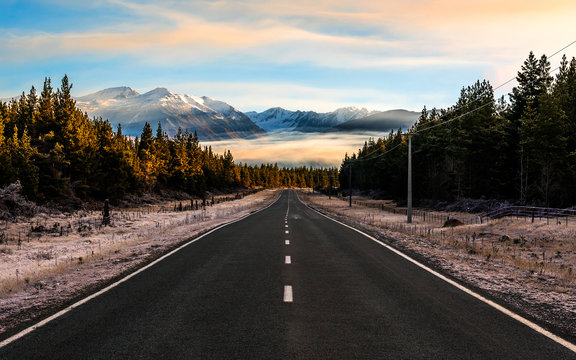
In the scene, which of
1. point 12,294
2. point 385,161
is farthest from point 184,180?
point 12,294

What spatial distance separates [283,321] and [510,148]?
5687 cm

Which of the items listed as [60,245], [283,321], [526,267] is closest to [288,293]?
[283,321]

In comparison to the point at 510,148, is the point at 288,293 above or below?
below

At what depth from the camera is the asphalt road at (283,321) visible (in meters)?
5.46

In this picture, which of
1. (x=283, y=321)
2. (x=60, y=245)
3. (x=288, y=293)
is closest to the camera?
(x=283, y=321)

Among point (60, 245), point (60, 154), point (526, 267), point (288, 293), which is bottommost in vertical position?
point (60, 245)

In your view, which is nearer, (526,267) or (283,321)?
(283,321)

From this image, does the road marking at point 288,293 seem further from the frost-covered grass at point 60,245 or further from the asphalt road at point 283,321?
the frost-covered grass at point 60,245

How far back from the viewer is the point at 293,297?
847 cm

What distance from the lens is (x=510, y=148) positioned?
54812 mm

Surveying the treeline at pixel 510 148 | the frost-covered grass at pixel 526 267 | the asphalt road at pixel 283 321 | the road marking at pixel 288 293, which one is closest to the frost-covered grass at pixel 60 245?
the asphalt road at pixel 283 321

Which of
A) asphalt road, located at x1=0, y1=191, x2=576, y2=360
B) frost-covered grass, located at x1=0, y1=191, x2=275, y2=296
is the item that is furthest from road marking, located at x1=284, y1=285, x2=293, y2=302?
frost-covered grass, located at x1=0, y1=191, x2=275, y2=296

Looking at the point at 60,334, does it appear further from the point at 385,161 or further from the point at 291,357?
the point at 385,161

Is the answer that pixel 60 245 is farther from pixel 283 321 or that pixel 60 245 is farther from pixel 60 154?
pixel 60 154
